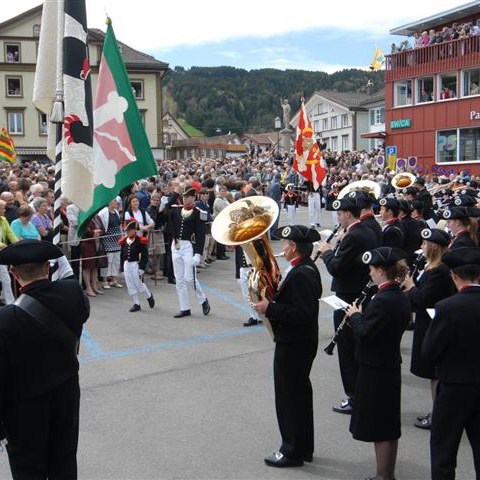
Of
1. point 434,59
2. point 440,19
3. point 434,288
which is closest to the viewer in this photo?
point 434,288

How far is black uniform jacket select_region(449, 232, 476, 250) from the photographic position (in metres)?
6.41

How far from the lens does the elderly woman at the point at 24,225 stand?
10.4m

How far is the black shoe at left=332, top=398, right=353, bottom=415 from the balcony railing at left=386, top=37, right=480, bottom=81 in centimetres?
3104

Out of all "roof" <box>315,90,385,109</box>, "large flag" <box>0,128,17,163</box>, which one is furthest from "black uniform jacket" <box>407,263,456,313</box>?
"roof" <box>315,90,385,109</box>

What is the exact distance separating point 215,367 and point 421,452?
9.77ft

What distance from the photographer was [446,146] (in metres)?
36.0

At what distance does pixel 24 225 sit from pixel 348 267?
242 inches

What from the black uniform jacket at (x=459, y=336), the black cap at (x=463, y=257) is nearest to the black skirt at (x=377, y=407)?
the black uniform jacket at (x=459, y=336)

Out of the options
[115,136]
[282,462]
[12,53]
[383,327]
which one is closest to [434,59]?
[115,136]

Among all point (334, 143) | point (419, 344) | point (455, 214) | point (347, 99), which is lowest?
point (419, 344)

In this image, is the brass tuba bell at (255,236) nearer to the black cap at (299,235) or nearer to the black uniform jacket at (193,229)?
the black cap at (299,235)

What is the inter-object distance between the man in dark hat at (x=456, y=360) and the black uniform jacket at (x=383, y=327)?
406 mm

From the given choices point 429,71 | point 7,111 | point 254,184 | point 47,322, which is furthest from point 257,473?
point 7,111

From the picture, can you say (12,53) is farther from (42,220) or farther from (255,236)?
(255,236)
